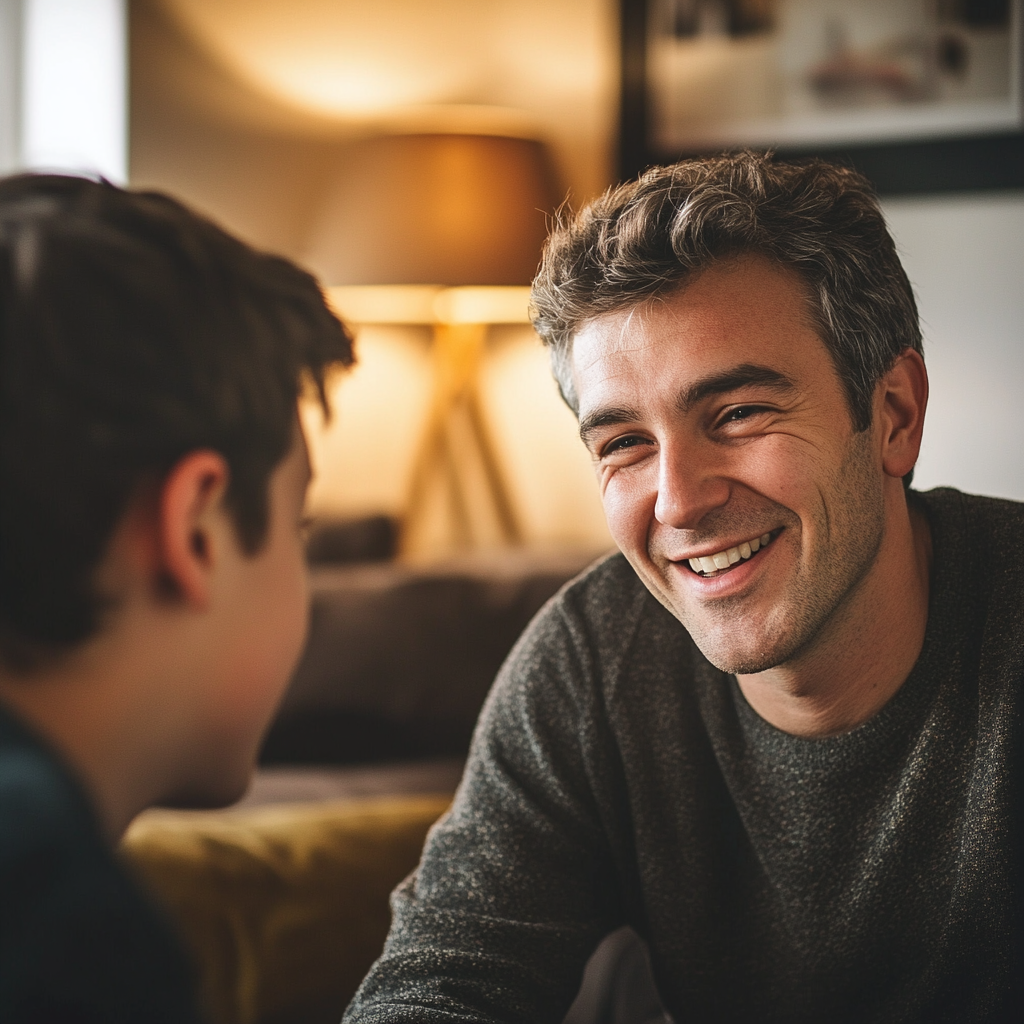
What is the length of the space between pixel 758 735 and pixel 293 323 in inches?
29.2

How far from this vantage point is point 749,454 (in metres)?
1.15

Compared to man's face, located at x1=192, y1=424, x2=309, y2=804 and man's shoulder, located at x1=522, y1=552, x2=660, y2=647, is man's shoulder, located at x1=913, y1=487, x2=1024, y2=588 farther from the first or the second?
man's face, located at x1=192, y1=424, x2=309, y2=804

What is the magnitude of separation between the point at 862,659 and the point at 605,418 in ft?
1.20

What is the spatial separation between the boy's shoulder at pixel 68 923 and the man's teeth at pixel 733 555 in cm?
75

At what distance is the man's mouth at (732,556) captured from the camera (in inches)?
46.4

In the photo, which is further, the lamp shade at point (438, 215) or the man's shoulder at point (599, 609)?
the lamp shade at point (438, 215)

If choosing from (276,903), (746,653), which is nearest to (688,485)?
(746,653)

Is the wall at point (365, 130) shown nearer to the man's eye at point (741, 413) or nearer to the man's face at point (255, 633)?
the man's eye at point (741, 413)

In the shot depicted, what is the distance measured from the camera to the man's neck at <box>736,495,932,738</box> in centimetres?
119

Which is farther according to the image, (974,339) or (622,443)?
(974,339)

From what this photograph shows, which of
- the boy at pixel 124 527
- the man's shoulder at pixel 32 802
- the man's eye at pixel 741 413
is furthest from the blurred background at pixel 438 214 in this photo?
the man's shoulder at pixel 32 802

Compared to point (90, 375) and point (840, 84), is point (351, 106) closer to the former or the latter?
point (840, 84)

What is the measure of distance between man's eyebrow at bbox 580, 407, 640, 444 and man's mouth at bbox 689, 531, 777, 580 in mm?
162

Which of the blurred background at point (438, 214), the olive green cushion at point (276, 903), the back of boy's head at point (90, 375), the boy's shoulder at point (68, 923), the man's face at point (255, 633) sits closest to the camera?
the boy's shoulder at point (68, 923)
